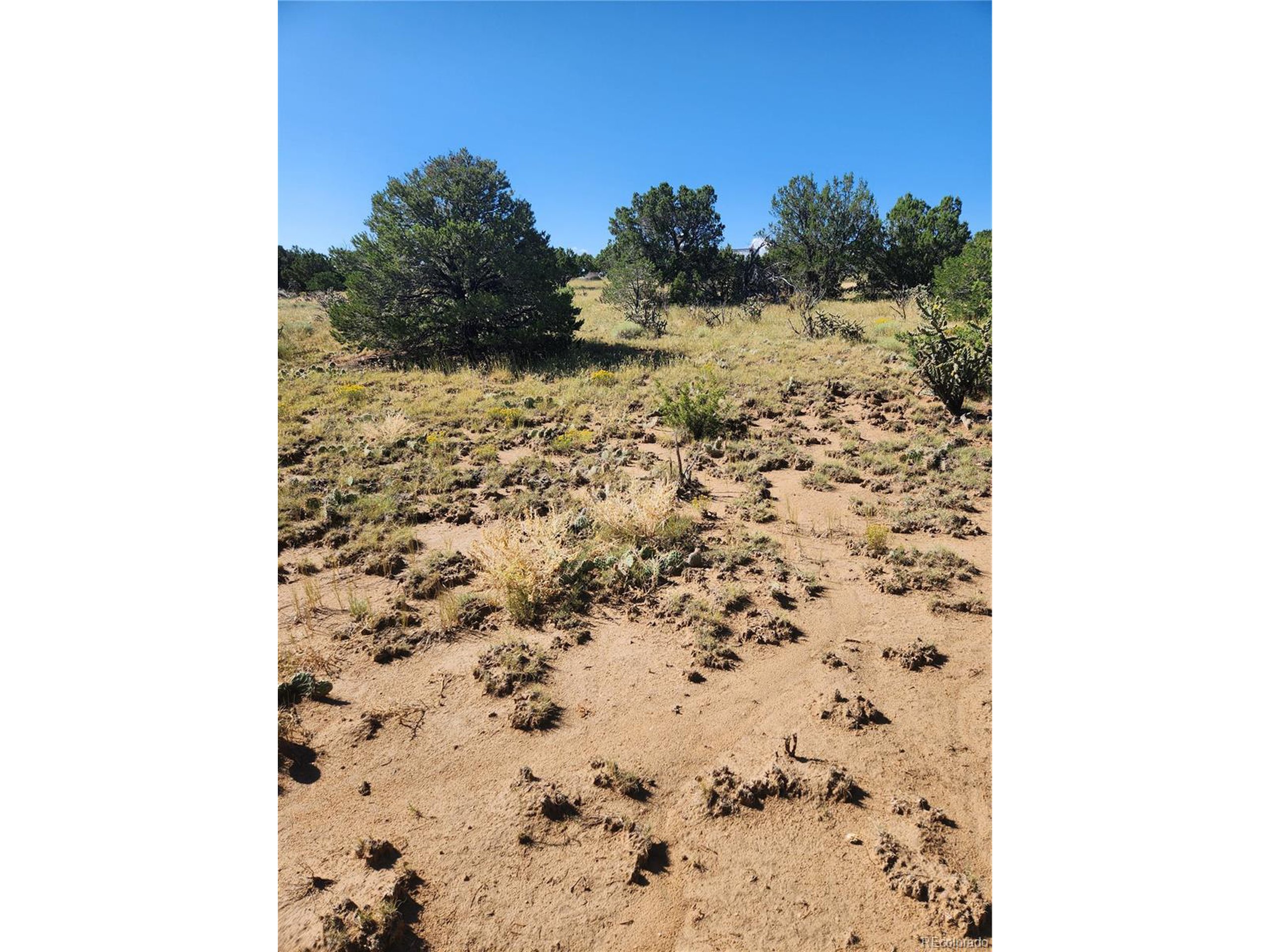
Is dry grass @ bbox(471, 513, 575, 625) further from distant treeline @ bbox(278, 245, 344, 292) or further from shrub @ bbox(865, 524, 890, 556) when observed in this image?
distant treeline @ bbox(278, 245, 344, 292)

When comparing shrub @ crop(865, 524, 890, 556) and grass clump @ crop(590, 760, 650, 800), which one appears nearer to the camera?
grass clump @ crop(590, 760, 650, 800)

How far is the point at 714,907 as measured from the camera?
213cm

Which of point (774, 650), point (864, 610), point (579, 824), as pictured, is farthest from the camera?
point (864, 610)

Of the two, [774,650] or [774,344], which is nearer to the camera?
[774,650]

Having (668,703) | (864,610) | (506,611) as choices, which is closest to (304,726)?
(506,611)

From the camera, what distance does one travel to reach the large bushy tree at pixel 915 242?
82.6ft

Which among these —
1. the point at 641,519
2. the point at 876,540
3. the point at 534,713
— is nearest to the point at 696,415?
the point at 641,519

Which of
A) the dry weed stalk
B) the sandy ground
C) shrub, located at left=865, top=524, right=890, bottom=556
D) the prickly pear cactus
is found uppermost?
the dry weed stalk

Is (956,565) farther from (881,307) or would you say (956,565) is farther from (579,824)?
(881,307)

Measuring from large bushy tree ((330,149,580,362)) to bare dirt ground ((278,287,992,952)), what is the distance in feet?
34.8

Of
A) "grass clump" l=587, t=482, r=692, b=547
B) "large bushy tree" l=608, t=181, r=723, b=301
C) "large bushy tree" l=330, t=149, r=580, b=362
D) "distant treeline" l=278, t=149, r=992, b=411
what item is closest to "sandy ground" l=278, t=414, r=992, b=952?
"grass clump" l=587, t=482, r=692, b=547

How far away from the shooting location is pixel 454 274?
14.3 m

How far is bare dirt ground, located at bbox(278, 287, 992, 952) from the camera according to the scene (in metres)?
2.10

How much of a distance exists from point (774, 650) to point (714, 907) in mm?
1848
